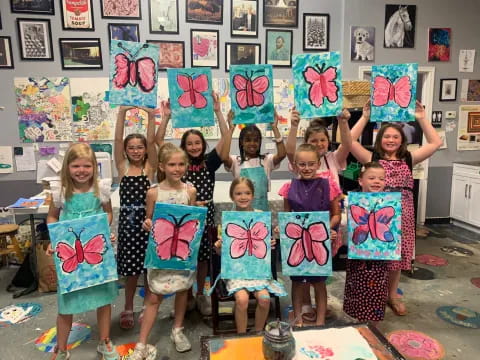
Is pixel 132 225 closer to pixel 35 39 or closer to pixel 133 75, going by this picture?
pixel 133 75


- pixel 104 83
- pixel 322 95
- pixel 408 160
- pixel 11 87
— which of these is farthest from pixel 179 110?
pixel 11 87

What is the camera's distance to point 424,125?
7.93 ft

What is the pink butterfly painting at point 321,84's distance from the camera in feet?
7.11

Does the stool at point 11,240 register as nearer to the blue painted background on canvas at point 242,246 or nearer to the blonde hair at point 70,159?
the blonde hair at point 70,159

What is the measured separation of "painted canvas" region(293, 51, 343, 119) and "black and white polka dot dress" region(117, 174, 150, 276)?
108 cm

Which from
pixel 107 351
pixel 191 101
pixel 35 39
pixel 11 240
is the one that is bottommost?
pixel 107 351

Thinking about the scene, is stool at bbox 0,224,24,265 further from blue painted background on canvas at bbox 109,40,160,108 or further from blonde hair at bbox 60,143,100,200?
blue painted background on canvas at bbox 109,40,160,108

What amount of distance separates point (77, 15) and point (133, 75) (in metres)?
2.33

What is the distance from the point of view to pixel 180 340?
2.21 m

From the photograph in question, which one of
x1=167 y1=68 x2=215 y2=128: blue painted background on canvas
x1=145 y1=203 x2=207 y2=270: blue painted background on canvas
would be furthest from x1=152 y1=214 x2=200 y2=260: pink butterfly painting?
x1=167 y1=68 x2=215 y2=128: blue painted background on canvas

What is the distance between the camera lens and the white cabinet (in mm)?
4438

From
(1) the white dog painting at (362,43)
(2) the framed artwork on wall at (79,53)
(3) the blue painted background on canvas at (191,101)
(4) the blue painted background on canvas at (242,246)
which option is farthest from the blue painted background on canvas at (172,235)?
(1) the white dog painting at (362,43)

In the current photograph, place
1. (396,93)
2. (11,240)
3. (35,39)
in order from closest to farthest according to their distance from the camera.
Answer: (396,93) < (11,240) < (35,39)

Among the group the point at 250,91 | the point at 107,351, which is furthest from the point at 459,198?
the point at 107,351
